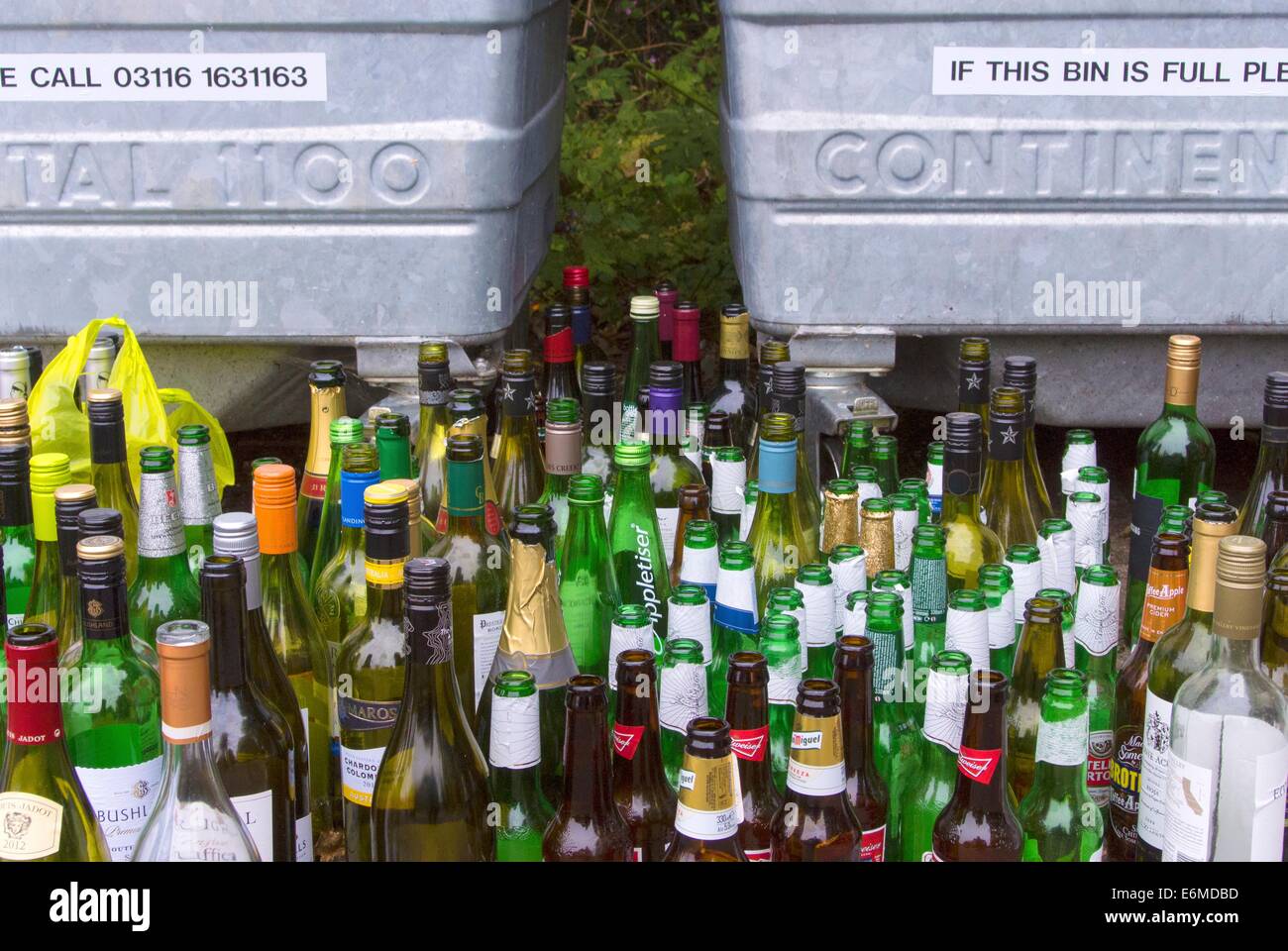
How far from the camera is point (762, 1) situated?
265cm

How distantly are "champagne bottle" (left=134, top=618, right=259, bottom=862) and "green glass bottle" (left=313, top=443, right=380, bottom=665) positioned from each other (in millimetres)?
459

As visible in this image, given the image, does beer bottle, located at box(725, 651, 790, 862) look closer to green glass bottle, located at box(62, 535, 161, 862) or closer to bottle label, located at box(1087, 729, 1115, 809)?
bottle label, located at box(1087, 729, 1115, 809)

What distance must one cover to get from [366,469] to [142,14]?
1.26 meters

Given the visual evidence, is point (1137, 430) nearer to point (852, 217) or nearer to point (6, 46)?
point (852, 217)

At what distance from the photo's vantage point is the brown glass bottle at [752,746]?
1377mm

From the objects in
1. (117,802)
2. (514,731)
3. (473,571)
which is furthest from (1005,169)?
(117,802)

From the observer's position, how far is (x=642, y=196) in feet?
14.5

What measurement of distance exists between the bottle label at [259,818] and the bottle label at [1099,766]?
2.85 ft

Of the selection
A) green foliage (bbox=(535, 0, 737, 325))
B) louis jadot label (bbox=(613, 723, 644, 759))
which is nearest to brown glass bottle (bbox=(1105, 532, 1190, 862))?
louis jadot label (bbox=(613, 723, 644, 759))

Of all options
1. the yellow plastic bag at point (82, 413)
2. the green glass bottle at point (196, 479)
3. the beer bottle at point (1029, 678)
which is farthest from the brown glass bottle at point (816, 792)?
the yellow plastic bag at point (82, 413)

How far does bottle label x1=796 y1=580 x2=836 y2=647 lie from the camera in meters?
1.60

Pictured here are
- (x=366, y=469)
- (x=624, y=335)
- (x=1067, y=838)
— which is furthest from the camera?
(x=624, y=335)

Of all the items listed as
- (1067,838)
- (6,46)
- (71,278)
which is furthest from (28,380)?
(1067,838)

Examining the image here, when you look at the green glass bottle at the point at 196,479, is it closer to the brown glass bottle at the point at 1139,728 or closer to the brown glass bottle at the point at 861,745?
the brown glass bottle at the point at 861,745
